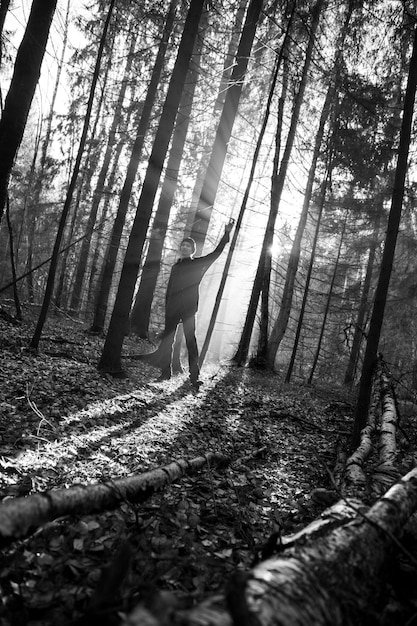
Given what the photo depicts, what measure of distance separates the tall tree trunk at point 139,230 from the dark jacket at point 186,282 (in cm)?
72

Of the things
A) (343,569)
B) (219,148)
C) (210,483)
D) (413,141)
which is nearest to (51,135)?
(219,148)

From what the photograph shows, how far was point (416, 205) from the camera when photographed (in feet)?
36.0

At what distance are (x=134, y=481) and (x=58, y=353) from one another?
485 cm

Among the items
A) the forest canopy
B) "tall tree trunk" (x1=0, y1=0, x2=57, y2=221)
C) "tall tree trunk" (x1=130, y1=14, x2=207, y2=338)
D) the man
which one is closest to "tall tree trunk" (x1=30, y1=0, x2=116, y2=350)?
the forest canopy

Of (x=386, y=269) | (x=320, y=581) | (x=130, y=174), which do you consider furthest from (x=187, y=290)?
(x=130, y=174)

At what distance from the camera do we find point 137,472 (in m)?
2.99

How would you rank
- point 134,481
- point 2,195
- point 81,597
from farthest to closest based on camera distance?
point 2,195 < point 134,481 < point 81,597

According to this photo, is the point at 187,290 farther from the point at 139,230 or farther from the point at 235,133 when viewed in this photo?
the point at 235,133

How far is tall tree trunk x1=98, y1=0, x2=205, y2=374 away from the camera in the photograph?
607cm

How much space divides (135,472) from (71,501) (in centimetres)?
138

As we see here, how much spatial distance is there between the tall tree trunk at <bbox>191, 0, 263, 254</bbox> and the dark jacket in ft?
9.20

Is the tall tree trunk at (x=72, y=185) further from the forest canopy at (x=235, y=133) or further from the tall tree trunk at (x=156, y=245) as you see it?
the tall tree trunk at (x=156, y=245)

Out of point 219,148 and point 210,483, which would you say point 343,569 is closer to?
point 210,483

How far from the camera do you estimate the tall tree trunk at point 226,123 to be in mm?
8914
